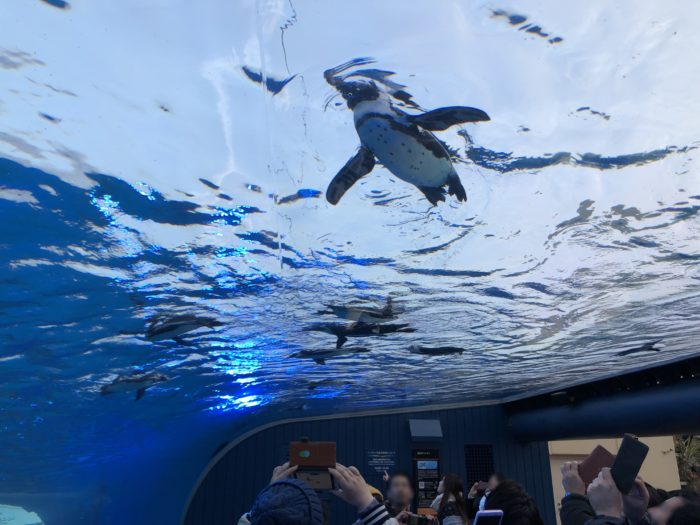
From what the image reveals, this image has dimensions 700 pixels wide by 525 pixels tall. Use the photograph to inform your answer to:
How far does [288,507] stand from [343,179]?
3558 mm

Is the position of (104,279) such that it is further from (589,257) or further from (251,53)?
(589,257)

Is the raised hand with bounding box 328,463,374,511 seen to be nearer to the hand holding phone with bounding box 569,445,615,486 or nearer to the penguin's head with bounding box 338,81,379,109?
the hand holding phone with bounding box 569,445,615,486

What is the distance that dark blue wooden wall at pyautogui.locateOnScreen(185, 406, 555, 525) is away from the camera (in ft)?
54.4

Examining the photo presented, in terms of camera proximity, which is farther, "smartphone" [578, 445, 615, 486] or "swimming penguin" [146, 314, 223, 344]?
"swimming penguin" [146, 314, 223, 344]

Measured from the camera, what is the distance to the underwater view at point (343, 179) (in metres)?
3.88

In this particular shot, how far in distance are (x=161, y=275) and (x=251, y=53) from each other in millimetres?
4052

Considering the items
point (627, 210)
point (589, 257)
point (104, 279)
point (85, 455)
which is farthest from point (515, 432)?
point (85, 455)

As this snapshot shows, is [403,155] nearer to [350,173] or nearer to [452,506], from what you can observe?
[350,173]

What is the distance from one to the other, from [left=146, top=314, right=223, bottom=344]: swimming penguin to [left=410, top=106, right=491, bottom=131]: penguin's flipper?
552 cm

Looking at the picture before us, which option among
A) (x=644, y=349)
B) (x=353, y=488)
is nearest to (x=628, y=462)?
(x=353, y=488)

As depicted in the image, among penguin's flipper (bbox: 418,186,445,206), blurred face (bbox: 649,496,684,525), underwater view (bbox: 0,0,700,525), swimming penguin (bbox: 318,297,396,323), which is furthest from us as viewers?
swimming penguin (bbox: 318,297,396,323)

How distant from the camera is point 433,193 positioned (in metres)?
5.44

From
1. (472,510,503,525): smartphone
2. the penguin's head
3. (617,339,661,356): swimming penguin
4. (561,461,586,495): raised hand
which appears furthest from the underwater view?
(472,510,503,525): smartphone

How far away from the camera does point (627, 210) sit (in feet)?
18.6
